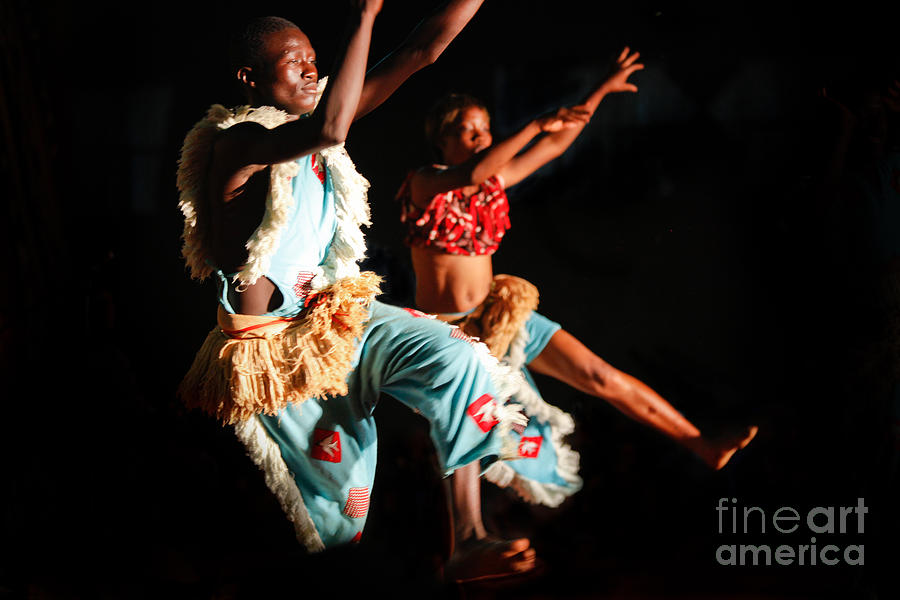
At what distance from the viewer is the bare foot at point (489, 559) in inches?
97.8

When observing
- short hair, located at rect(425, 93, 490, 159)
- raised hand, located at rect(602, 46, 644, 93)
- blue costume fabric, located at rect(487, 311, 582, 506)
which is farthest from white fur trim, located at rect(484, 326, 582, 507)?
raised hand, located at rect(602, 46, 644, 93)

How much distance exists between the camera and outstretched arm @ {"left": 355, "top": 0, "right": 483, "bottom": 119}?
2.42 m

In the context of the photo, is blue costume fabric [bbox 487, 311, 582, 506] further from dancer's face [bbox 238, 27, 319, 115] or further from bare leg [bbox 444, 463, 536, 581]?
dancer's face [bbox 238, 27, 319, 115]

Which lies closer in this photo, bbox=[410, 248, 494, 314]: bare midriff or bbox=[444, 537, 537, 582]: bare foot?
bbox=[444, 537, 537, 582]: bare foot

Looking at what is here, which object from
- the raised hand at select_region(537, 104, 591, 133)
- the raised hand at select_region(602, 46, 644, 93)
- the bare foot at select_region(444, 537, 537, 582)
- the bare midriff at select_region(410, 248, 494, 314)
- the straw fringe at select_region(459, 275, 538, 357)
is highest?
the raised hand at select_region(602, 46, 644, 93)

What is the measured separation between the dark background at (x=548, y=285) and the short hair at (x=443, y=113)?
0.04 m

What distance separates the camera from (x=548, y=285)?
284 centimetres

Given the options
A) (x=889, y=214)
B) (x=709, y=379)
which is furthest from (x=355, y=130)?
(x=889, y=214)

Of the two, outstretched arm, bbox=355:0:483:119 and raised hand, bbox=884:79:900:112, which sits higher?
outstretched arm, bbox=355:0:483:119

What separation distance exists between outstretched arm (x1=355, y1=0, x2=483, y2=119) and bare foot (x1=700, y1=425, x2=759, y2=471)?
1577mm

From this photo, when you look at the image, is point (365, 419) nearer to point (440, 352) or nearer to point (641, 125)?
point (440, 352)

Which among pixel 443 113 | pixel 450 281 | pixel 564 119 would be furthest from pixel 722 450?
pixel 443 113

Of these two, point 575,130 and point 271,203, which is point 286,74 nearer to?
point 271,203

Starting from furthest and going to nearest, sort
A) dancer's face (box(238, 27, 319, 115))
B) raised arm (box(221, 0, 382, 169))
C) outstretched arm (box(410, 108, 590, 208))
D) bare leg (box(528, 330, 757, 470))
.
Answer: bare leg (box(528, 330, 757, 470)) → outstretched arm (box(410, 108, 590, 208)) → dancer's face (box(238, 27, 319, 115)) → raised arm (box(221, 0, 382, 169))
